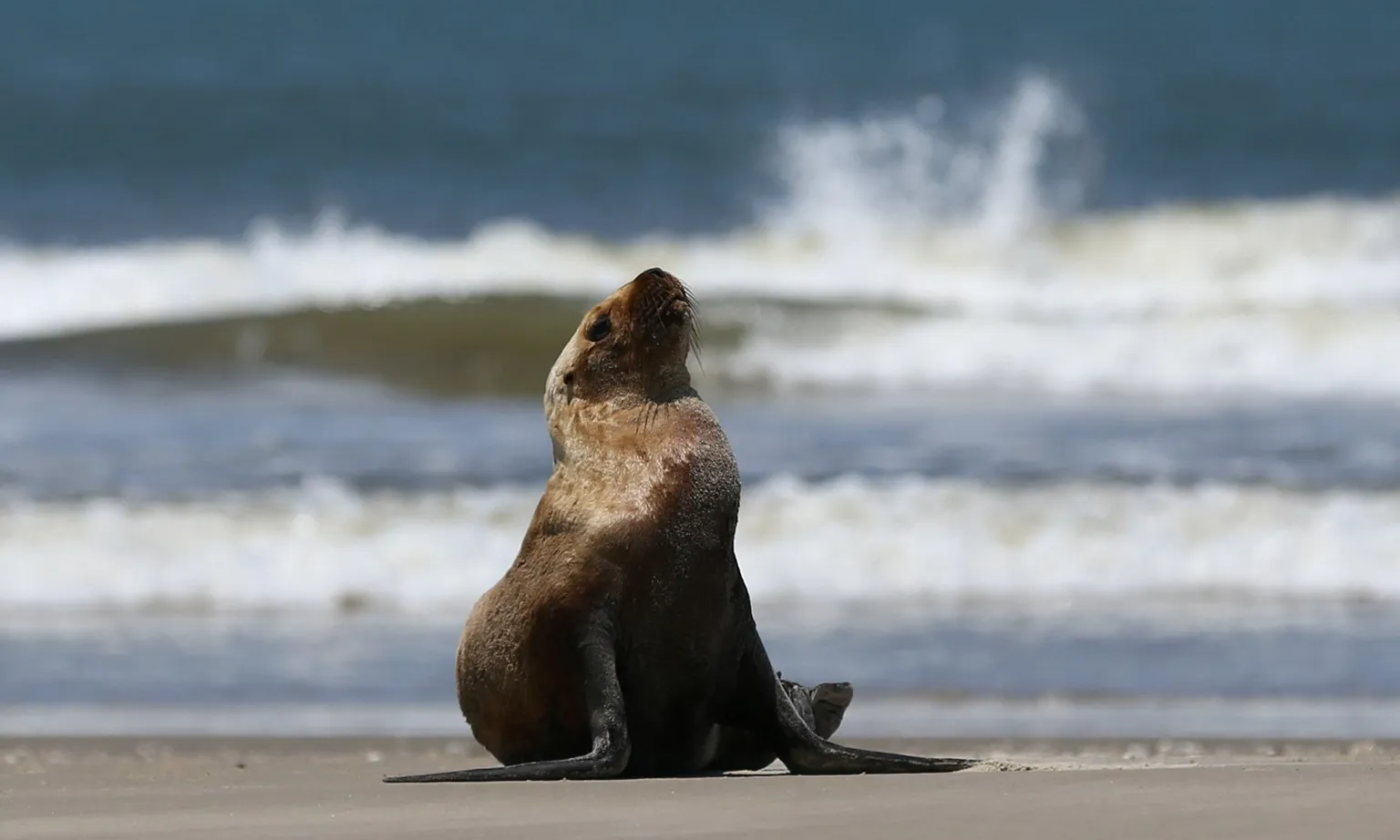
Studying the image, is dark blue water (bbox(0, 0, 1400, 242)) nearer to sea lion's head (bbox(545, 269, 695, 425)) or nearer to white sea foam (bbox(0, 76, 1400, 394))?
white sea foam (bbox(0, 76, 1400, 394))

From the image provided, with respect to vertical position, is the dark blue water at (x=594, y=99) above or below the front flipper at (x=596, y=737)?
above

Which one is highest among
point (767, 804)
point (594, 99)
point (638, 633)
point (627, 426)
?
point (594, 99)

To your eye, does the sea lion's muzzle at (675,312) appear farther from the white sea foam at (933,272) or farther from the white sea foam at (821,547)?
the white sea foam at (933,272)

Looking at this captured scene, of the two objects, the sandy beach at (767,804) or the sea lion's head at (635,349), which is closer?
the sandy beach at (767,804)

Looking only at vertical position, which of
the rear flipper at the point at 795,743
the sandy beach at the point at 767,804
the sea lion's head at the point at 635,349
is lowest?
the sandy beach at the point at 767,804

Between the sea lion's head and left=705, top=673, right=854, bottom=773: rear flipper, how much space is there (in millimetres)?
703

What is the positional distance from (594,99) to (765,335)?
1404 cm

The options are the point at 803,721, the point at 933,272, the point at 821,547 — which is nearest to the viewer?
the point at 803,721

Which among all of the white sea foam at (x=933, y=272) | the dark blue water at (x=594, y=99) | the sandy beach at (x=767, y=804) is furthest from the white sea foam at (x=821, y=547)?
the dark blue water at (x=594, y=99)

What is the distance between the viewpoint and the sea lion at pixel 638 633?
15.2 ft

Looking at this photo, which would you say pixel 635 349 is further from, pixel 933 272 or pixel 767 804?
pixel 933 272

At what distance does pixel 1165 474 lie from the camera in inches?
412

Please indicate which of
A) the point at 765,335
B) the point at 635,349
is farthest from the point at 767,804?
the point at 765,335

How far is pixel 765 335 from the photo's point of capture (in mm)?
16922
